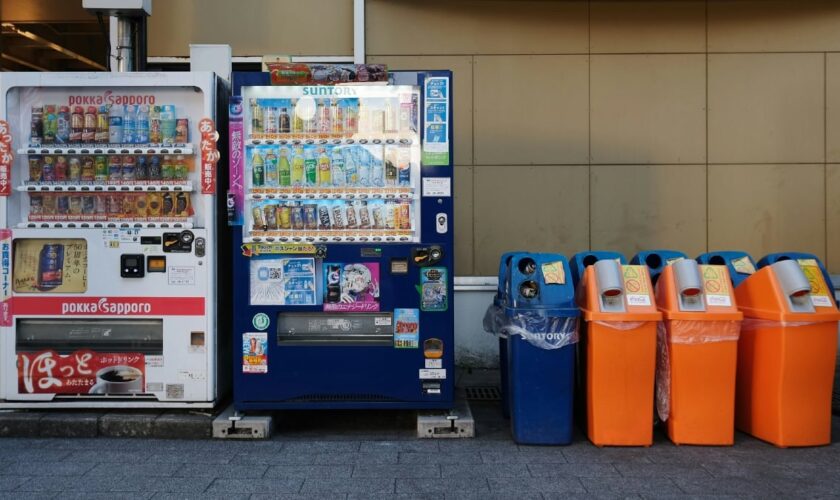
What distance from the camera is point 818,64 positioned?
7.10 m

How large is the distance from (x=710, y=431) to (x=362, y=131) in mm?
3326

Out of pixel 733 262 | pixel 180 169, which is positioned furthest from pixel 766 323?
pixel 180 169

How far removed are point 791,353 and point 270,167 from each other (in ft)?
12.9

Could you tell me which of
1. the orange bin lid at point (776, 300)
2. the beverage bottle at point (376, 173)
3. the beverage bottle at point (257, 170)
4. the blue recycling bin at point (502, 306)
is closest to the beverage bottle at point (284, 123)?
the beverage bottle at point (257, 170)

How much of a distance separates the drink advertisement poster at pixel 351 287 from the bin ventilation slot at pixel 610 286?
1625 mm

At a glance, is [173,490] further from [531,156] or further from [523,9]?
[523,9]

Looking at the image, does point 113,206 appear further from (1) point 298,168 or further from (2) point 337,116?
(2) point 337,116

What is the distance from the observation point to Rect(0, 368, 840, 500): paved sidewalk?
3.72 metres

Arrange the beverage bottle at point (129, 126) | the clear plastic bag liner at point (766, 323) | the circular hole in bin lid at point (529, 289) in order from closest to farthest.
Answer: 1. the clear plastic bag liner at point (766, 323)
2. the circular hole in bin lid at point (529, 289)
3. the beverage bottle at point (129, 126)

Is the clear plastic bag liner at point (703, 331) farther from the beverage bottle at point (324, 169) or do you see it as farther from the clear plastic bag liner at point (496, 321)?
the beverage bottle at point (324, 169)

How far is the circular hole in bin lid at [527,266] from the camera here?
4.61 meters

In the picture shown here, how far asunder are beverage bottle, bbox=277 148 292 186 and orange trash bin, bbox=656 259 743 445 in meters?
2.89

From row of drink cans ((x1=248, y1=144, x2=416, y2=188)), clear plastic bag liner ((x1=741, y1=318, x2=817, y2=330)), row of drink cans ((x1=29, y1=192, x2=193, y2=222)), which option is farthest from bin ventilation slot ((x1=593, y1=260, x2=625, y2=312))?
row of drink cans ((x1=29, y1=192, x2=193, y2=222))

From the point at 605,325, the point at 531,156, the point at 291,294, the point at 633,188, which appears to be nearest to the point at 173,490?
the point at 291,294
